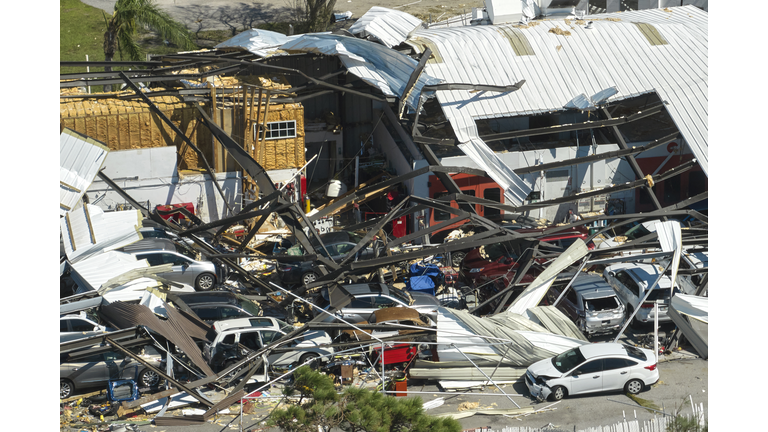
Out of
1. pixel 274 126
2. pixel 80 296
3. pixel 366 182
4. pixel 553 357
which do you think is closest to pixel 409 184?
pixel 366 182

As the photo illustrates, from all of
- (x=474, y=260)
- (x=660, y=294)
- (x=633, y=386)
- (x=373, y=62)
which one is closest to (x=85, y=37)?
(x=373, y=62)

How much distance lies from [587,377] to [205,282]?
42.0 ft

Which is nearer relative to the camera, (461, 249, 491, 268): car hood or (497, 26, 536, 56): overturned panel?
(461, 249, 491, 268): car hood

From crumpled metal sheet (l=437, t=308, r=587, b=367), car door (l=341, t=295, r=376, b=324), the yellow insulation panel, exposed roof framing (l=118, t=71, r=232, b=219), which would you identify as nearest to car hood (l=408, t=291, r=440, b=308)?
car door (l=341, t=295, r=376, b=324)

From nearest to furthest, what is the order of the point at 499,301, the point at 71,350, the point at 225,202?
the point at 71,350 < the point at 499,301 < the point at 225,202

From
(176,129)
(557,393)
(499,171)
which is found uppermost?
(176,129)

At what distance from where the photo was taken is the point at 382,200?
29516 millimetres

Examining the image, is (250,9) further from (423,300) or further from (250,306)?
(423,300)

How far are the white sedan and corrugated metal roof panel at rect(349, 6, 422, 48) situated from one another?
1647 centimetres

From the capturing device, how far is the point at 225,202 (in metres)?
27.9

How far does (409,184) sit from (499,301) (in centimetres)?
769

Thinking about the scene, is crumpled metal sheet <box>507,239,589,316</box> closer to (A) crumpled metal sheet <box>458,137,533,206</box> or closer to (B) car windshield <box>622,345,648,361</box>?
(B) car windshield <box>622,345,648,361</box>

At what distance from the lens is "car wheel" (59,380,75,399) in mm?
18312

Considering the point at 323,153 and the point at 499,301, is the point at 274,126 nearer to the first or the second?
the point at 323,153
